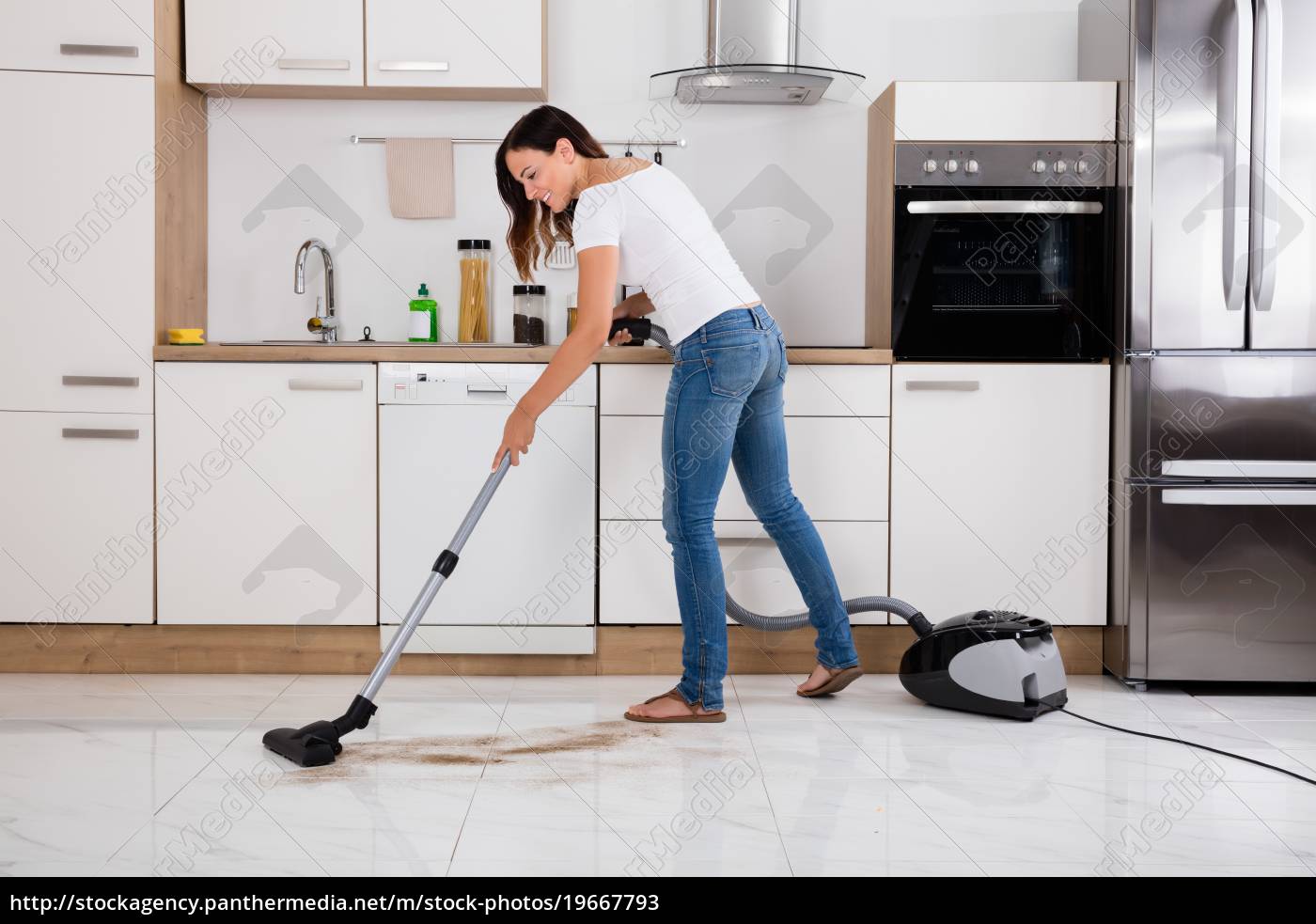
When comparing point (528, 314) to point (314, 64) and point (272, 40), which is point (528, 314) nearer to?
point (314, 64)

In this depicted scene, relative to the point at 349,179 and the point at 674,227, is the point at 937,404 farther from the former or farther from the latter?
→ the point at 349,179

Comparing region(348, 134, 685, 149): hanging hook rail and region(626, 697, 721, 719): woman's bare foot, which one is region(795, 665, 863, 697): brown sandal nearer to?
region(626, 697, 721, 719): woman's bare foot

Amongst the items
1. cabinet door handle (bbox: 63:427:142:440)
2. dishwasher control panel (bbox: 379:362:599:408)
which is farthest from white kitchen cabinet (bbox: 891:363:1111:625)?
cabinet door handle (bbox: 63:427:142:440)

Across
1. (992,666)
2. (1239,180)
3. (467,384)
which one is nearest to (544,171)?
(467,384)

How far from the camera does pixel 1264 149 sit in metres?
2.61

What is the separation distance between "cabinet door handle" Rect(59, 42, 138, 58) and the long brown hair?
1139 millimetres

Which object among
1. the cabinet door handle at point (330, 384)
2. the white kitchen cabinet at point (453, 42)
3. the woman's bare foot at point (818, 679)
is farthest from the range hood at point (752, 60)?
the woman's bare foot at point (818, 679)

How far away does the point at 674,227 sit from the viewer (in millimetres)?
2258

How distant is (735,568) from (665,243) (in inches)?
34.7

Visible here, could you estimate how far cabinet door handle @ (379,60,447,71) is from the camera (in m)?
3.01

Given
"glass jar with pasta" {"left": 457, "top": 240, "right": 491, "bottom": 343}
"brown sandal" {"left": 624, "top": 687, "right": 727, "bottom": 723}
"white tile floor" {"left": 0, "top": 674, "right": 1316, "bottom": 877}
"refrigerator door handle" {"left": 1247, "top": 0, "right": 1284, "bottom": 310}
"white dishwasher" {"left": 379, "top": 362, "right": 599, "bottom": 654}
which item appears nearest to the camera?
"white tile floor" {"left": 0, "top": 674, "right": 1316, "bottom": 877}
